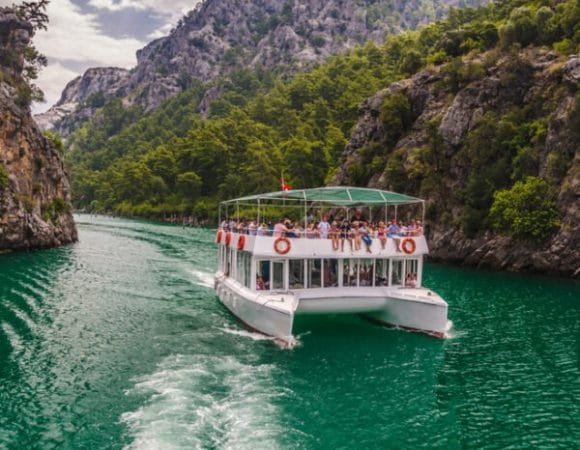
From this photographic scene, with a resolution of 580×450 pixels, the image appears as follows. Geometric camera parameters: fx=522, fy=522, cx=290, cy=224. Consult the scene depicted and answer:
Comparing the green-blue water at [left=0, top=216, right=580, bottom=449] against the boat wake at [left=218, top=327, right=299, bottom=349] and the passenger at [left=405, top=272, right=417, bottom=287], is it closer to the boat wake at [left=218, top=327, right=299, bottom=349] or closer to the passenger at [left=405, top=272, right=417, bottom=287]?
the boat wake at [left=218, top=327, right=299, bottom=349]

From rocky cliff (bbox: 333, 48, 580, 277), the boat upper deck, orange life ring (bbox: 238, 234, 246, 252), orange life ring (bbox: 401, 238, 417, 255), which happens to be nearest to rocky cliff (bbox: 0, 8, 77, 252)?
orange life ring (bbox: 238, 234, 246, 252)

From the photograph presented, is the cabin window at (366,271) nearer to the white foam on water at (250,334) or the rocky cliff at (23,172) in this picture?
the white foam on water at (250,334)

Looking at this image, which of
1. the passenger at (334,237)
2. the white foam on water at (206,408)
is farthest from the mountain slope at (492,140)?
the white foam on water at (206,408)

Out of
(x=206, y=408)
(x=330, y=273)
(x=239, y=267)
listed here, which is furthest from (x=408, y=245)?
(x=206, y=408)

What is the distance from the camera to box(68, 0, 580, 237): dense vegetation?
2100 inches

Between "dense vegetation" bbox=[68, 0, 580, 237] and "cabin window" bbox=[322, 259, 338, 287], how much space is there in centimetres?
2787

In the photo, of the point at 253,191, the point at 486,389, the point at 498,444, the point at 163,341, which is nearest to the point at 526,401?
the point at 486,389

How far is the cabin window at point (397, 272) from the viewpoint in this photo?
2634 centimetres

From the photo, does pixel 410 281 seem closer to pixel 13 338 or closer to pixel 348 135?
pixel 13 338

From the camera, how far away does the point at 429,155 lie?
60.7m

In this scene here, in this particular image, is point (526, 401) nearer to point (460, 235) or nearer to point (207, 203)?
point (460, 235)

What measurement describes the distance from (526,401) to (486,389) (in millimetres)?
1376

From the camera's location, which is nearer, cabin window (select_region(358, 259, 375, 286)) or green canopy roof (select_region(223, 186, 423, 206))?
green canopy roof (select_region(223, 186, 423, 206))

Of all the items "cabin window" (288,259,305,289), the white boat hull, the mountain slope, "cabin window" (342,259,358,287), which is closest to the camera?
the white boat hull
